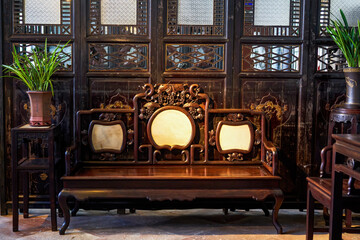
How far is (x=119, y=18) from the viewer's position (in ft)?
12.9

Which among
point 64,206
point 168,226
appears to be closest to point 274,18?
point 168,226

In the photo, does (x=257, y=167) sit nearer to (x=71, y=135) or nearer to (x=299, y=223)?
(x=299, y=223)

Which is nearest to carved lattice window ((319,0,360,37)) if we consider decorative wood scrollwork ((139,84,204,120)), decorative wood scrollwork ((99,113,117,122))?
decorative wood scrollwork ((139,84,204,120))

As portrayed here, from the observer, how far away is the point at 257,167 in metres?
3.85

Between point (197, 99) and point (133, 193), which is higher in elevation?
point (197, 99)

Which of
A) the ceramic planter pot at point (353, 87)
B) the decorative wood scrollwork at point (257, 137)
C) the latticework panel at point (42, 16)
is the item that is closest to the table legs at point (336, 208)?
the ceramic planter pot at point (353, 87)

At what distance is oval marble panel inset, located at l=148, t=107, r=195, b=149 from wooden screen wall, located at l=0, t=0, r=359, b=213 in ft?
1.06

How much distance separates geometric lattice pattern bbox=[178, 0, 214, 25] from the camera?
392 cm

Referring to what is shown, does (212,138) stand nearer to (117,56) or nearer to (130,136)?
(130,136)

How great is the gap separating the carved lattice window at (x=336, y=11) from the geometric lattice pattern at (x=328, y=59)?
0.15 metres

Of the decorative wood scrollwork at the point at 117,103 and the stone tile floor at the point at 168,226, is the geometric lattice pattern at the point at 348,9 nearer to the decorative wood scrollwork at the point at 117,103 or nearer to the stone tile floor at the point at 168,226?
the stone tile floor at the point at 168,226

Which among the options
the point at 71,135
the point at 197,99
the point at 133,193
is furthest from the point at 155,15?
the point at 133,193

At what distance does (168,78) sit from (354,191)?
1.94m

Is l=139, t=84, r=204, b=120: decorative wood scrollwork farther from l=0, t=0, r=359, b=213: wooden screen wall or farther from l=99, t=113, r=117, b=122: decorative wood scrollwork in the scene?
l=99, t=113, r=117, b=122: decorative wood scrollwork
